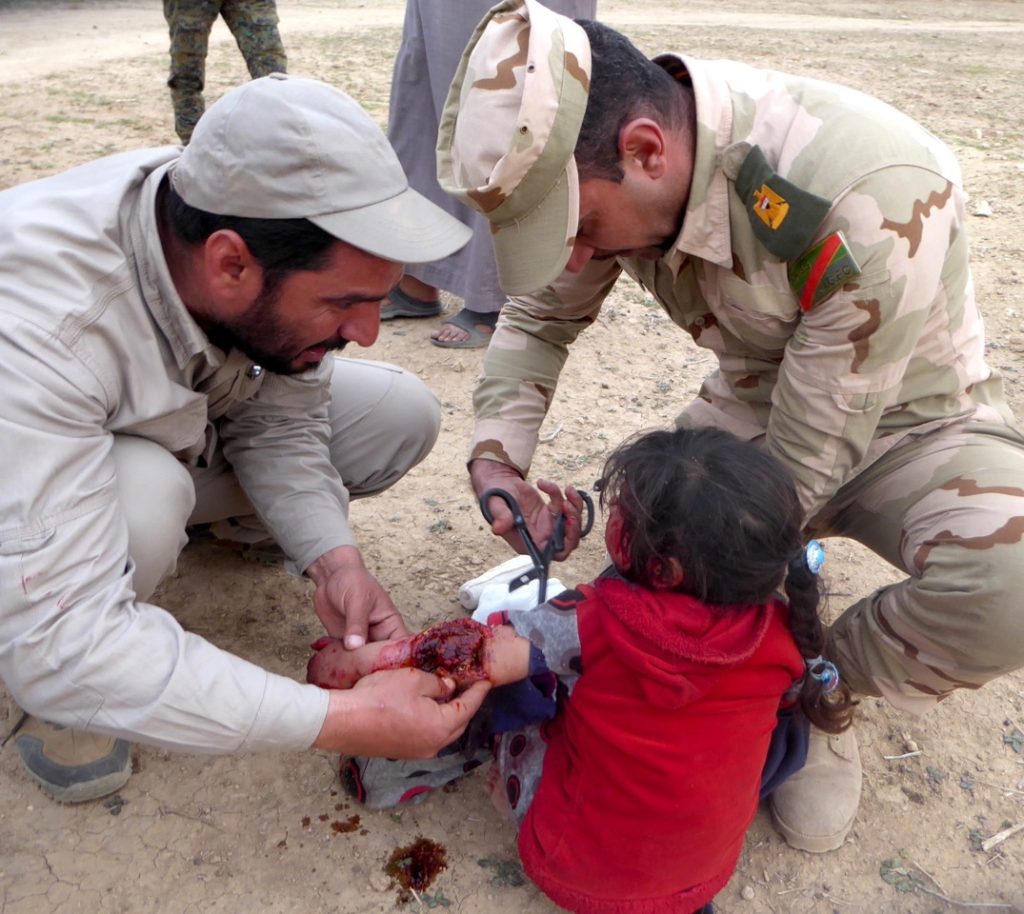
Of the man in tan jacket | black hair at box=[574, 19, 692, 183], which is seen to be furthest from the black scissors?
black hair at box=[574, 19, 692, 183]

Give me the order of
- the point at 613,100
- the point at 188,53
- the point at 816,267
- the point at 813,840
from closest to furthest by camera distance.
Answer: the point at 613,100, the point at 816,267, the point at 813,840, the point at 188,53

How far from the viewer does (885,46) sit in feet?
40.5

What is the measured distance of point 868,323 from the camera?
2.00 metres

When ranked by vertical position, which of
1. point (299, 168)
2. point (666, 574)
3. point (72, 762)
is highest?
point (299, 168)

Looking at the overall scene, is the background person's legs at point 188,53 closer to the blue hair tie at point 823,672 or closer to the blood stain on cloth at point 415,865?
the blood stain on cloth at point 415,865

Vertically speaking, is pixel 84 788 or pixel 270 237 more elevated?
pixel 270 237

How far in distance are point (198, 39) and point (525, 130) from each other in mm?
5556

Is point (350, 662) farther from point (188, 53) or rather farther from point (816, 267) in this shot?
point (188, 53)

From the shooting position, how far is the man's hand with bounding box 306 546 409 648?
91.7 inches

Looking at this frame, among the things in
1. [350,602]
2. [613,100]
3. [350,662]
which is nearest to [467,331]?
[350,602]

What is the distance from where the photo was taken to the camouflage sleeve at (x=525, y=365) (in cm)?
267

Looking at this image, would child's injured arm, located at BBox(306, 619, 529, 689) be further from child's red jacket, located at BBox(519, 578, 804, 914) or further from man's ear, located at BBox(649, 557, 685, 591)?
man's ear, located at BBox(649, 557, 685, 591)

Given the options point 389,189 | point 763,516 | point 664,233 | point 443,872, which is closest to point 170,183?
point 389,189

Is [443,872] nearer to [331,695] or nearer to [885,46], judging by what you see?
[331,695]
